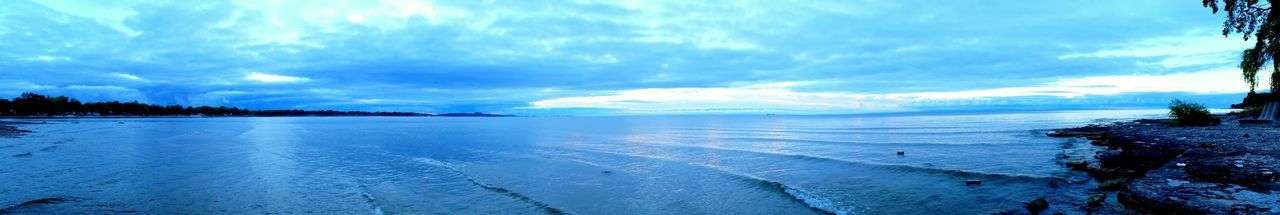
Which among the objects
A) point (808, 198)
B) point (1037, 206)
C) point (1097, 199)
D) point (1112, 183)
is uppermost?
point (1112, 183)

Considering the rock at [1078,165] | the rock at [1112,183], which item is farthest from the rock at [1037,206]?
the rock at [1078,165]

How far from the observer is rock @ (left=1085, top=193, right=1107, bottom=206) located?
13.5 meters

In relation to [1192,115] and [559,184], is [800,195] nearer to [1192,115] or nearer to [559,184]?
[559,184]

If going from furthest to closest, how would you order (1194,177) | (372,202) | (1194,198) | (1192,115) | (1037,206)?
(1192,115), (372,202), (1194,177), (1037,206), (1194,198)

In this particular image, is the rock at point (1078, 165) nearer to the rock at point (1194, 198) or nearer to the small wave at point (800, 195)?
the rock at point (1194, 198)

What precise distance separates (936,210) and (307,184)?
69.2 feet

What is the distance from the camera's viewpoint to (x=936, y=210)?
14.8 meters

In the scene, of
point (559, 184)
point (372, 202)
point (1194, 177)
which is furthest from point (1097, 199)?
point (372, 202)

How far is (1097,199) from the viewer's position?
1388 centimetres

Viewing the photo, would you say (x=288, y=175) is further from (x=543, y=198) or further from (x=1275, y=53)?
(x=1275, y=53)

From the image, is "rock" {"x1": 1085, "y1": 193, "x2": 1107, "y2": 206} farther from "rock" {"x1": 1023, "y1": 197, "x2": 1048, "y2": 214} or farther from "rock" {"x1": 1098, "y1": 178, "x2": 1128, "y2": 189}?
"rock" {"x1": 1098, "y1": 178, "x2": 1128, "y2": 189}

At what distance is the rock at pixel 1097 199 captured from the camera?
1354 cm

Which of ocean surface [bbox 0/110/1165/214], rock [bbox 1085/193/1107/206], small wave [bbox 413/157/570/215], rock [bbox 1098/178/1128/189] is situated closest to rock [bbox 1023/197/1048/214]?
ocean surface [bbox 0/110/1165/214]

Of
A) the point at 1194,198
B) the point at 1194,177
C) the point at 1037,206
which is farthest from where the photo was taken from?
the point at 1194,177
